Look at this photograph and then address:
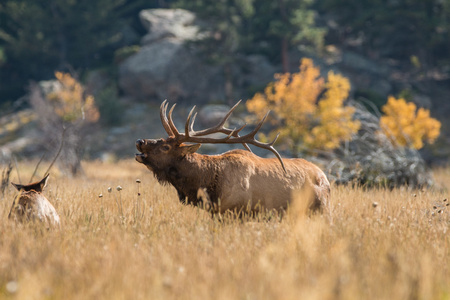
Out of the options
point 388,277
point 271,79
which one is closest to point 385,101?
point 271,79

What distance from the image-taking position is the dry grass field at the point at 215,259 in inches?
99.7

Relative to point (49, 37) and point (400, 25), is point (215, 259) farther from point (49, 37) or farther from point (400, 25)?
point (49, 37)

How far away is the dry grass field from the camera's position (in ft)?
8.30

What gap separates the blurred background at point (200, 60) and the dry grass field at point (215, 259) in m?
19.6

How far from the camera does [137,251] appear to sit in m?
3.50

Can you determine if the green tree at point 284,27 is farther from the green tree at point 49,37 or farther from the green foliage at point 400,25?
the green tree at point 49,37

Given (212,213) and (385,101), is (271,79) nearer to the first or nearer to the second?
(385,101)

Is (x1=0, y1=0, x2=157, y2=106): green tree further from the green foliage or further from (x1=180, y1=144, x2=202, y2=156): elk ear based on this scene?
(x1=180, y1=144, x2=202, y2=156): elk ear

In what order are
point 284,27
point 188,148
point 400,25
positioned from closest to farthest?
1. point 188,148
2. point 284,27
3. point 400,25

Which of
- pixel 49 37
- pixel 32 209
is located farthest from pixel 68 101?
pixel 32 209

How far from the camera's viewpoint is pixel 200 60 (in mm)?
32812

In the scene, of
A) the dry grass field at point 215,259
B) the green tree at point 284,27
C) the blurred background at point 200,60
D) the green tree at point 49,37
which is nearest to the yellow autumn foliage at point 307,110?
the blurred background at point 200,60

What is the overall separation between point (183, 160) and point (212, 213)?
0.70m

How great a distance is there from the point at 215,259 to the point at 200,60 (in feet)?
101
